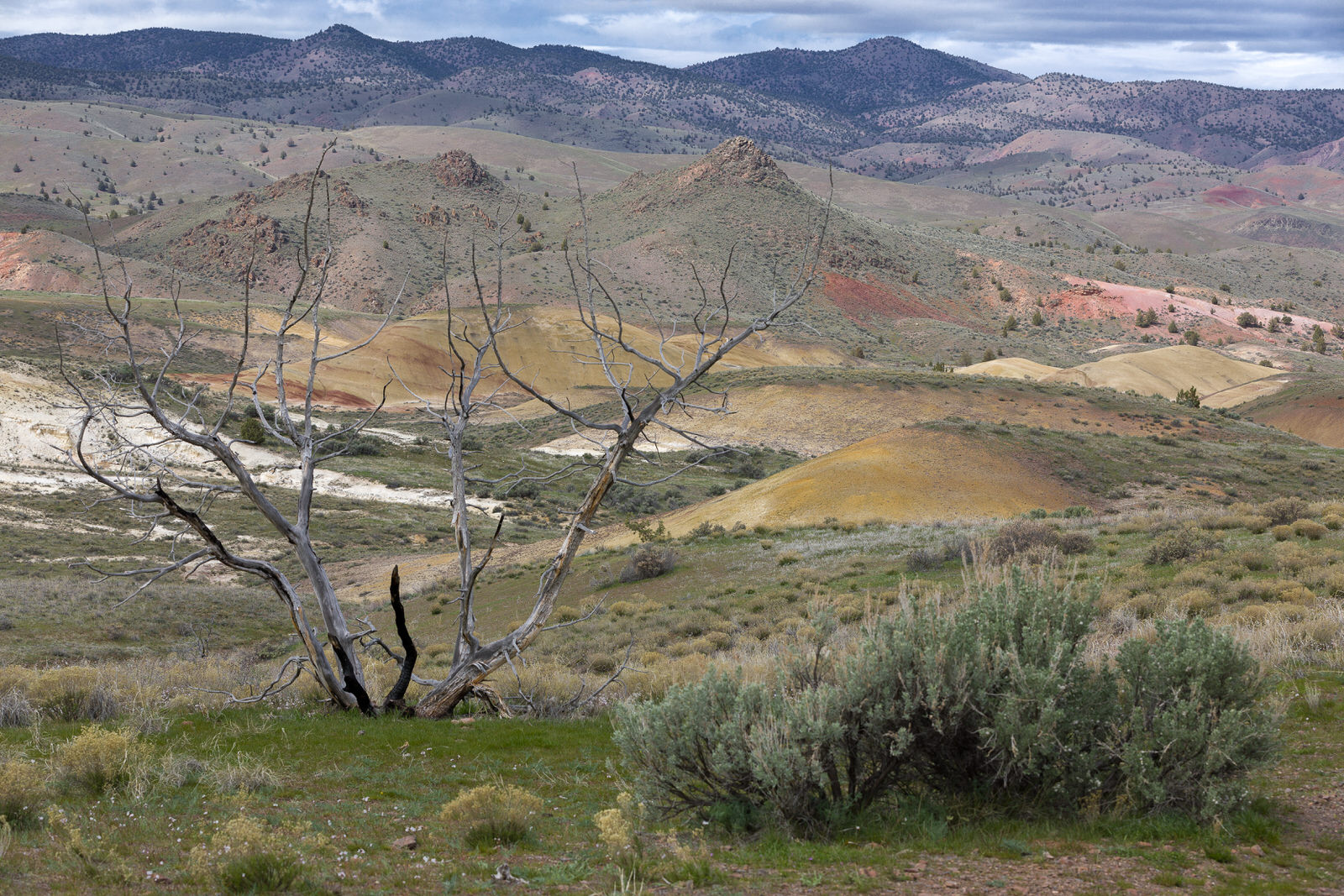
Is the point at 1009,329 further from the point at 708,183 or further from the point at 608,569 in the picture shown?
the point at 608,569

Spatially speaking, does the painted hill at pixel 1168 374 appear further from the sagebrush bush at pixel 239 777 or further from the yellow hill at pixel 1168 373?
the sagebrush bush at pixel 239 777

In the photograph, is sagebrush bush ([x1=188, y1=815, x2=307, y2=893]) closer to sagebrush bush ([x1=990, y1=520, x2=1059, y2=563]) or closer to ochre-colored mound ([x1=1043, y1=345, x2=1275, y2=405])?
sagebrush bush ([x1=990, y1=520, x2=1059, y2=563])

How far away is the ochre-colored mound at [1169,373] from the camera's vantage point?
68125mm

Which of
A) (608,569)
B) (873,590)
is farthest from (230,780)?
(608,569)

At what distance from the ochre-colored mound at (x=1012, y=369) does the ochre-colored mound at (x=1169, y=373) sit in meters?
1.52

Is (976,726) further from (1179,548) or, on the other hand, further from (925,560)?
(925,560)

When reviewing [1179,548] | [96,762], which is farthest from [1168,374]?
[96,762]

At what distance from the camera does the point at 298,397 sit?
6078cm

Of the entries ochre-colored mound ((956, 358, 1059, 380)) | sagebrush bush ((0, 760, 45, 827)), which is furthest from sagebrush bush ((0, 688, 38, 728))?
ochre-colored mound ((956, 358, 1059, 380))

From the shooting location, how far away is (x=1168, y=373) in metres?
71.7

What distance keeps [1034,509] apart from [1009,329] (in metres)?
73.6

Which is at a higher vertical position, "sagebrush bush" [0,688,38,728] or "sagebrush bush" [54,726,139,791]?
"sagebrush bush" [54,726,139,791]

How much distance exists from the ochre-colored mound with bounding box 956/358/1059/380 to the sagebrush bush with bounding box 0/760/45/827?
6615cm

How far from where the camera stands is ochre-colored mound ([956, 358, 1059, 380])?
68.4 metres
